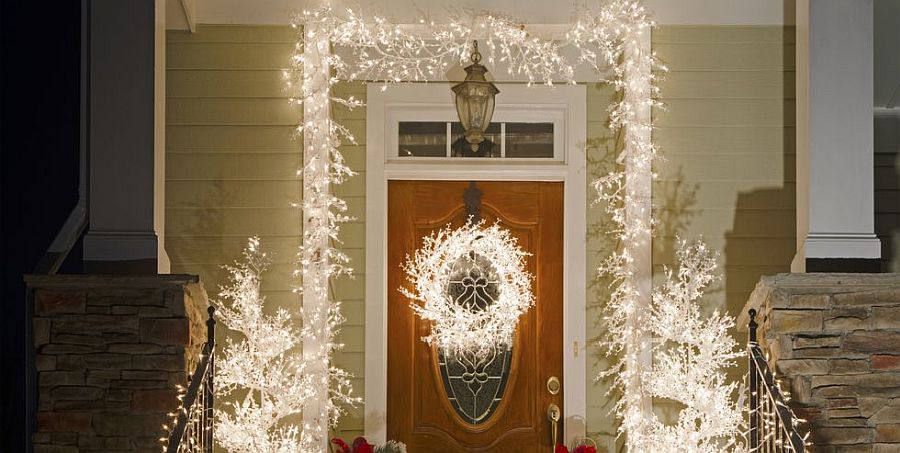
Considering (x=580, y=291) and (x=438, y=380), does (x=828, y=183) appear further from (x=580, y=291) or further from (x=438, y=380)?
(x=438, y=380)

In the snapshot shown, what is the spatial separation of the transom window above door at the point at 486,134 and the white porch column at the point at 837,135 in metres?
1.58

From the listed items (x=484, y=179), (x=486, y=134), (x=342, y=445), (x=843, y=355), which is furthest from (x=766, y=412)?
(x=486, y=134)

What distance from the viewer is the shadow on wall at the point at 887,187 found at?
5.80 metres

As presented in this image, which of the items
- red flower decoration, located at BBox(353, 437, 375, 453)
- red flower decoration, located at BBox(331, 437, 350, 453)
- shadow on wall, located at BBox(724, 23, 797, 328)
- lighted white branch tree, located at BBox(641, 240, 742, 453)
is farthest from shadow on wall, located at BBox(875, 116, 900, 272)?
red flower decoration, located at BBox(331, 437, 350, 453)

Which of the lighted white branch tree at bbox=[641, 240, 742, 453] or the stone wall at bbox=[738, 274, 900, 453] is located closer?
the stone wall at bbox=[738, 274, 900, 453]

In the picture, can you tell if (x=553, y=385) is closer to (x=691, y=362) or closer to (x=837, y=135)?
(x=691, y=362)

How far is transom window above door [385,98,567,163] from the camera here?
5.59 m

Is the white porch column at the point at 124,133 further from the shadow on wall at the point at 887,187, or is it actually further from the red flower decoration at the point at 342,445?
the shadow on wall at the point at 887,187

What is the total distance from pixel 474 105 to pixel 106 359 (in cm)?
234

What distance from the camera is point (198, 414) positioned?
374 cm

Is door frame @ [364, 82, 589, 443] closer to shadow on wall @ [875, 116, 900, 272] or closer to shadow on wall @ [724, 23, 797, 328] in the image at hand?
shadow on wall @ [724, 23, 797, 328]

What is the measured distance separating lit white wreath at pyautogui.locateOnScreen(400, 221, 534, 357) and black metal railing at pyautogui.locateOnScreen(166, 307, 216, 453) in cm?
171

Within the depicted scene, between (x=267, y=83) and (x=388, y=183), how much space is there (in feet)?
2.86

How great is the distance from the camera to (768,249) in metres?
5.43
